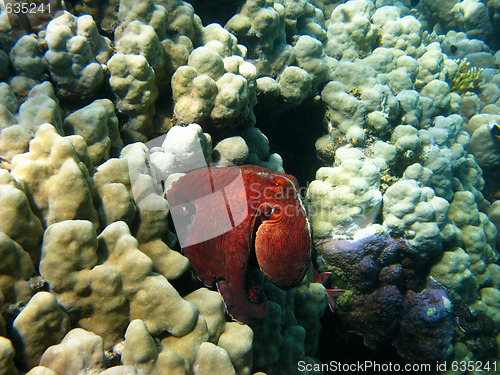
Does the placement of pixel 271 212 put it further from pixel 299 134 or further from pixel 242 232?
pixel 299 134

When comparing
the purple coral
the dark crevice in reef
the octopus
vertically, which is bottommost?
the purple coral

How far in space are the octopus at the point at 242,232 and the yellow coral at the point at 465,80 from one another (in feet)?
20.0

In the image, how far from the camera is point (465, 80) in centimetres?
605

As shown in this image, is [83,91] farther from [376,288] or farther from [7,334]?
[376,288]

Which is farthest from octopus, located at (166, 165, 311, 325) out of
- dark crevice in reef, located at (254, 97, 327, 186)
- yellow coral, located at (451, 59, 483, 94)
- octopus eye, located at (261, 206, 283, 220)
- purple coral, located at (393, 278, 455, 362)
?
yellow coral, located at (451, 59, 483, 94)

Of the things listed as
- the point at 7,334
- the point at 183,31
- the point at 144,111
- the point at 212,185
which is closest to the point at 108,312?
the point at 7,334

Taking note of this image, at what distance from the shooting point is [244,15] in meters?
3.42

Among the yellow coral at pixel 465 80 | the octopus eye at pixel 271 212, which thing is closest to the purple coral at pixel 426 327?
the octopus eye at pixel 271 212

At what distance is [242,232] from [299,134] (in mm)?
2969

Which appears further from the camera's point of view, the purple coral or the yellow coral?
the yellow coral

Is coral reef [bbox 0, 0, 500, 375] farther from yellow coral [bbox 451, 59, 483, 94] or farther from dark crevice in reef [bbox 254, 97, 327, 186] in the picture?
yellow coral [bbox 451, 59, 483, 94]

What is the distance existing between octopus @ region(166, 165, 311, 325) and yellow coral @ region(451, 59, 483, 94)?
20.0ft

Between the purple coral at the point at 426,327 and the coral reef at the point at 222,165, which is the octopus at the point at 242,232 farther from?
the purple coral at the point at 426,327

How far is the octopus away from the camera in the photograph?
1718 mm
